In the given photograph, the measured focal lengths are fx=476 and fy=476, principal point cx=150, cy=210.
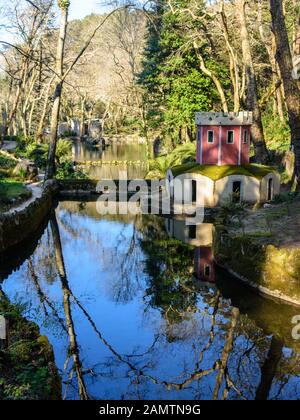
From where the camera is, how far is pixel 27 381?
7.50 meters

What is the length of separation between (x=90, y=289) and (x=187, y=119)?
71.0 feet

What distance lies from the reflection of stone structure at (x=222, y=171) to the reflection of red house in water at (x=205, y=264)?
5773 millimetres

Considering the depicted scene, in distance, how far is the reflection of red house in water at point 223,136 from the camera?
2453cm

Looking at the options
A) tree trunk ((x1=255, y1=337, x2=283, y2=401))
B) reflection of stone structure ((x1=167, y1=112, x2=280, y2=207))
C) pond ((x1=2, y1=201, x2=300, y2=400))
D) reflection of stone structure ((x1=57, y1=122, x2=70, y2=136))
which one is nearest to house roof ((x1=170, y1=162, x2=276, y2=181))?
reflection of stone structure ((x1=167, y1=112, x2=280, y2=207))

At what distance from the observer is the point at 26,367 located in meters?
7.96

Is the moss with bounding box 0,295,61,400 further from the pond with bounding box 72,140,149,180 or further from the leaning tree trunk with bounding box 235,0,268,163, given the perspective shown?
the pond with bounding box 72,140,149,180

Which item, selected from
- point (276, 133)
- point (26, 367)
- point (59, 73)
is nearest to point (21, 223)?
point (26, 367)

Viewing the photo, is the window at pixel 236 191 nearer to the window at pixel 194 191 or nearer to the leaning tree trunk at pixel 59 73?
the window at pixel 194 191

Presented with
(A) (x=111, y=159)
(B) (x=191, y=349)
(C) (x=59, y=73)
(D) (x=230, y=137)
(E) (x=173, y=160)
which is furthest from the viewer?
(A) (x=111, y=159)

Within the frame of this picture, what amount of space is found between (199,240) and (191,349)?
8664 millimetres

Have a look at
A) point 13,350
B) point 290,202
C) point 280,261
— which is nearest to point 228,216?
point 290,202

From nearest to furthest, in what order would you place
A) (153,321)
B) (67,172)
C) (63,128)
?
(153,321), (67,172), (63,128)

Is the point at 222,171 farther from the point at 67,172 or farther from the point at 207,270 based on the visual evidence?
the point at 67,172

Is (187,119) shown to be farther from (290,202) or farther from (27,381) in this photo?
(27,381)
